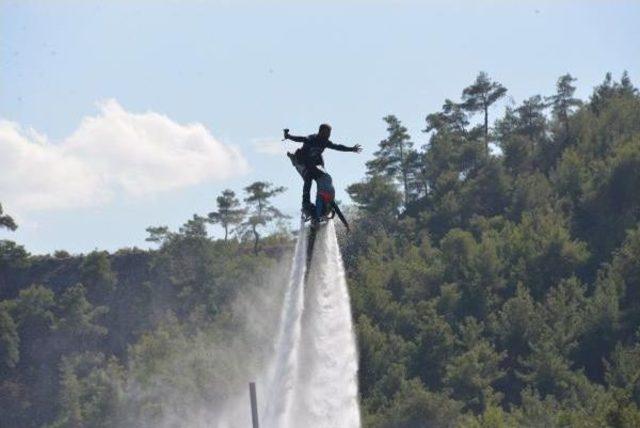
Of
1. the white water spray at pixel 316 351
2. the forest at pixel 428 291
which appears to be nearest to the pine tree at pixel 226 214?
the forest at pixel 428 291

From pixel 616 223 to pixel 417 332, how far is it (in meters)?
30.9

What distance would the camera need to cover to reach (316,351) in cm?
3744

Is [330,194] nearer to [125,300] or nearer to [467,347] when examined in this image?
[467,347]

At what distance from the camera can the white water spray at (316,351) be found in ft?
119

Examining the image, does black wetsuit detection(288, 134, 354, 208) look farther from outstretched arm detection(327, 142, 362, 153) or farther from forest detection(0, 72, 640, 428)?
forest detection(0, 72, 640, 428)

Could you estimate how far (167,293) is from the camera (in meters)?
148

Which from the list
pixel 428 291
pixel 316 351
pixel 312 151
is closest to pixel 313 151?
pixel 312 151

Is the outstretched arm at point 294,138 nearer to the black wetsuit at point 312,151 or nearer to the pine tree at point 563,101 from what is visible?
the black wetsuit at point 312,151

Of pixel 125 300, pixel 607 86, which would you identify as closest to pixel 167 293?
pixel 125 300

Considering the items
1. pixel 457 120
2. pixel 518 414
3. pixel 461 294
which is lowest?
pixel 518 414

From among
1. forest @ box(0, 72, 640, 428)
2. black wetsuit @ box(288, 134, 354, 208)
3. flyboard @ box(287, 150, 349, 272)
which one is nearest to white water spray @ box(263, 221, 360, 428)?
flyboard @ box(287, 150, 349, 272)

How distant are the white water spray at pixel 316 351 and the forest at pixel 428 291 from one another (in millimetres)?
42396

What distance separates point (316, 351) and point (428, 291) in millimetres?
85972

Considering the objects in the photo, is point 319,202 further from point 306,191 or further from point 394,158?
point 394,158
